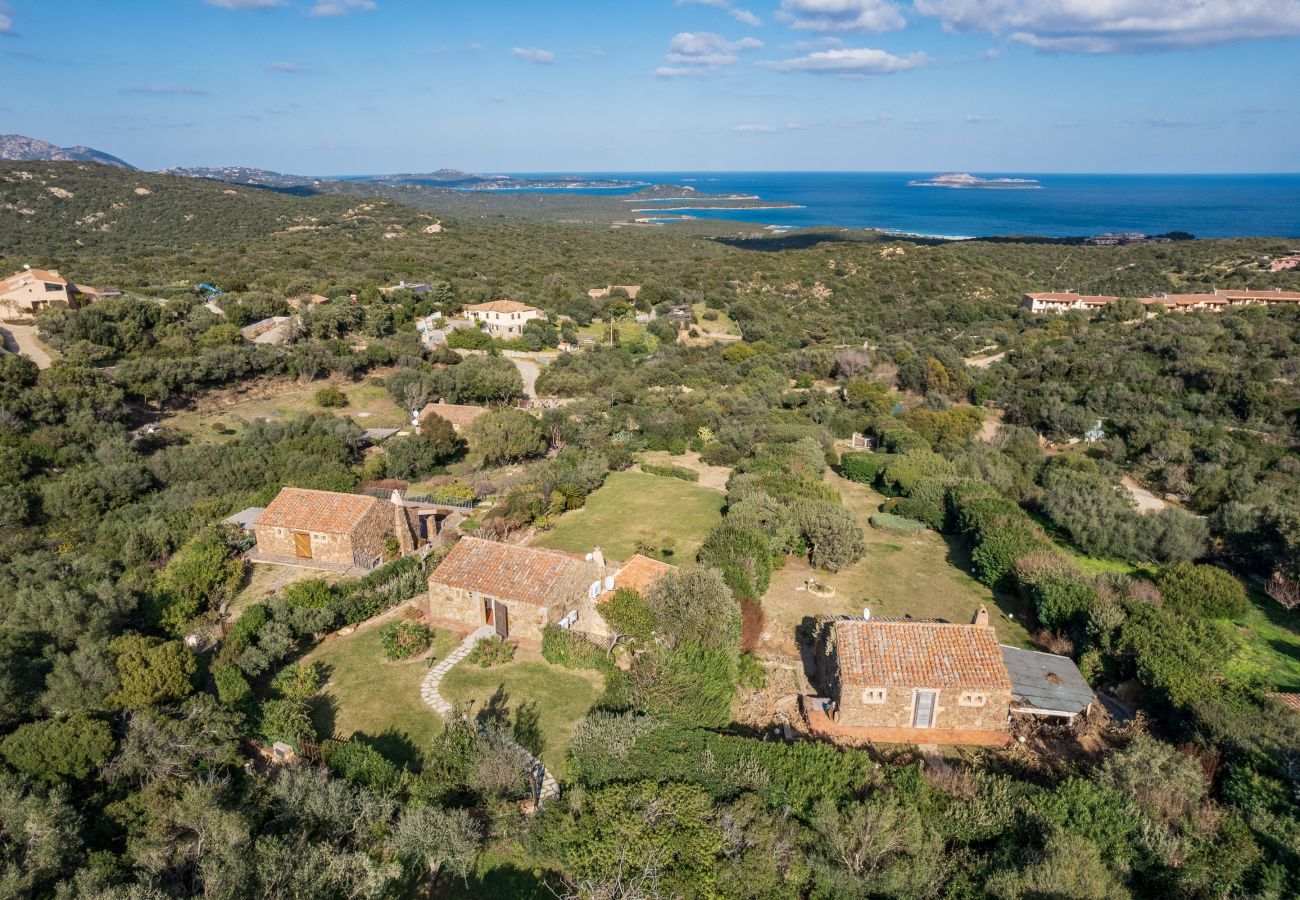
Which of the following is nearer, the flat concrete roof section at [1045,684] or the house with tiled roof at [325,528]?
the flat concrete roof section at [1045,684]

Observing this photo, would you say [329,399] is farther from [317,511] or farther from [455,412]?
[317,511]

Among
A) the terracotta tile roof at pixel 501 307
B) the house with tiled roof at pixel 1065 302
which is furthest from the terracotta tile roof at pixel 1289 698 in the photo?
the house with tiled roof at pixel 1065 302

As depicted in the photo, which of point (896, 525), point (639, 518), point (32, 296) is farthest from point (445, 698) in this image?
point (32, 296)

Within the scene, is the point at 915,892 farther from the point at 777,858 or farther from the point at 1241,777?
the point at 1241,777

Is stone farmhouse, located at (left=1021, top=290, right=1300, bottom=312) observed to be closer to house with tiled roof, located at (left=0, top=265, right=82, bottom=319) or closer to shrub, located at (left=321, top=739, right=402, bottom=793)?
shrub, located at (left=321, top=739, right=402, bottom=793)

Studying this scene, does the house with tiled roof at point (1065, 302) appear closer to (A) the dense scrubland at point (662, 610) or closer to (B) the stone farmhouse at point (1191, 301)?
(B) the stone farmhouse at point (1191, 301)

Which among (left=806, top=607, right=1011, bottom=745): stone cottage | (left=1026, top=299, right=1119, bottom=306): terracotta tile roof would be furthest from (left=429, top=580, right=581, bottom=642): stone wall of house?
(left=1026, top=299, right=1119, bottom=306): terracotta tile roof

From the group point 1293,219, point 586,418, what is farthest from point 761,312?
point 1293,219
